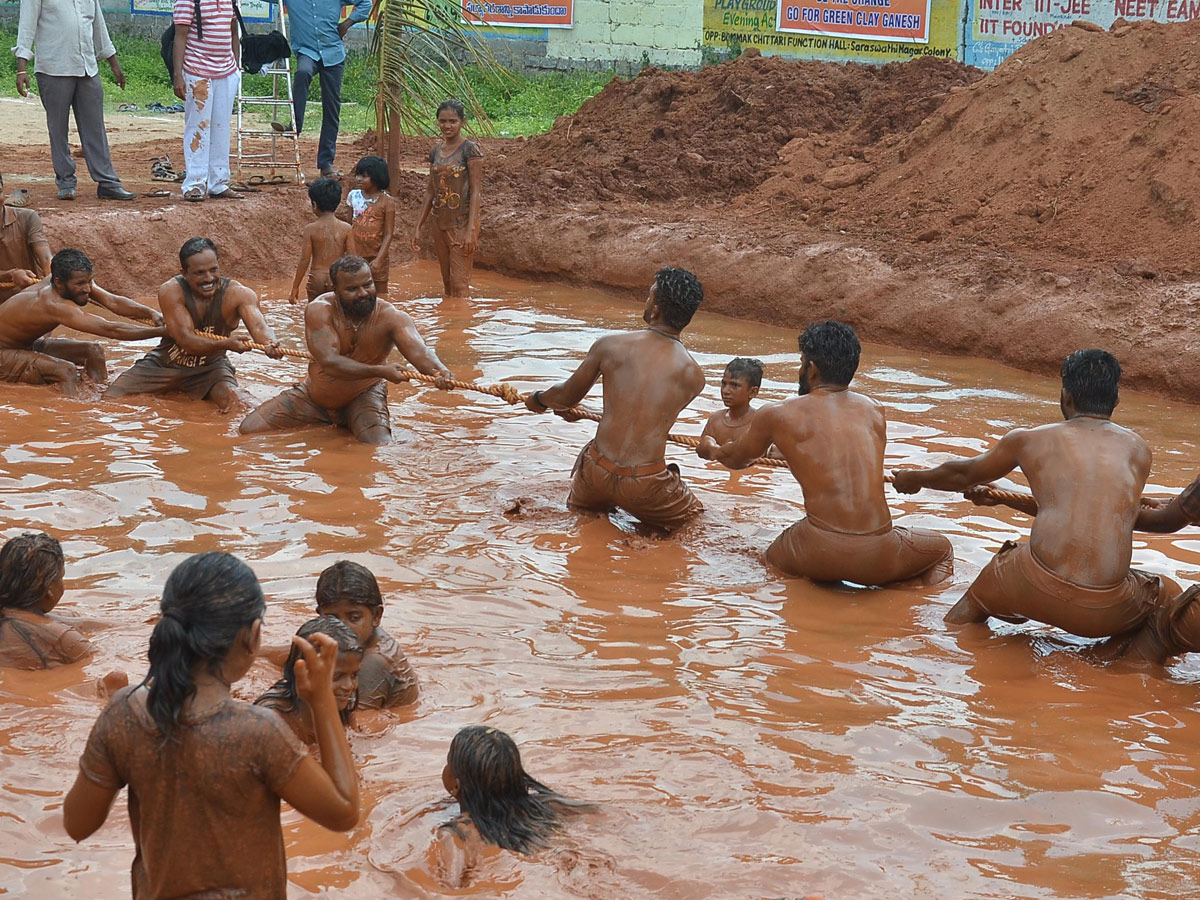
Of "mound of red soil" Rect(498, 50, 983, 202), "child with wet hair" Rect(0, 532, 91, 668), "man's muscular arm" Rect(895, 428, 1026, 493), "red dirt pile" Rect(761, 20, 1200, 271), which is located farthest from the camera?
"mound of red soil" Rect(498, 50, 983, 202)

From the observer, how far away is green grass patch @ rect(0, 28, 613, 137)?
20.6 m

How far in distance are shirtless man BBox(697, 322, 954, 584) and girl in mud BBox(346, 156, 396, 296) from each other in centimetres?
590

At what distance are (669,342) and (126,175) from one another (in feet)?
32.9

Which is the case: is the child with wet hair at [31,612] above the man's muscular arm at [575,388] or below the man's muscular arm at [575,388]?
below

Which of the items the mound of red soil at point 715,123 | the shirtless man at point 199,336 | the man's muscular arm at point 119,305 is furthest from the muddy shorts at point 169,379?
the mound of red soil at point 715,123

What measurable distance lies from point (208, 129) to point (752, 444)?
8.37 meters

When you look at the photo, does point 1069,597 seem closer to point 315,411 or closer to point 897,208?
point 315,411

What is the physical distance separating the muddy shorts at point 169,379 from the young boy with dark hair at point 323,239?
69.1 inches

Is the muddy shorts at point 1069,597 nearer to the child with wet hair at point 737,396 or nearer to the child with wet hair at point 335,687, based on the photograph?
the child with wet hair at point 737,396

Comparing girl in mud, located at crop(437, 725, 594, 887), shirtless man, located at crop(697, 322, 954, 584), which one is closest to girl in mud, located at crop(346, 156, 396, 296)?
shirtless man, located at crop(697, 322, 954, 584)

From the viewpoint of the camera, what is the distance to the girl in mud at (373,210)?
35.7ft

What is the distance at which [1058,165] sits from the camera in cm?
1269

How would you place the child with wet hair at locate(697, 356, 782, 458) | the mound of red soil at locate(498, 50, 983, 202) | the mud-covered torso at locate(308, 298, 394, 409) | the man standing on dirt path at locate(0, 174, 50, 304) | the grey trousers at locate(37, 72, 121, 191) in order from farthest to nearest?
the mound of red soil at locate(498, 50, 983, 202) → the grey trousers at locate(37, 72, 121, 191) → the man standing on dirt path at locate(0, 174, 50, 304) → the mud-covered torso at locate(308, 298, 394, 409) → the child with wet hair at locate(697, 356, 782, 458)

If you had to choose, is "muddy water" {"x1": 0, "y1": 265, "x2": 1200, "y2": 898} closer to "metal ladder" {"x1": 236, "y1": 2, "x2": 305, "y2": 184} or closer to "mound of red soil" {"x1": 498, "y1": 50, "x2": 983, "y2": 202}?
"metal ladder" {"x1": 236, "y1": 2, "x2": 305, "y2": 184}
